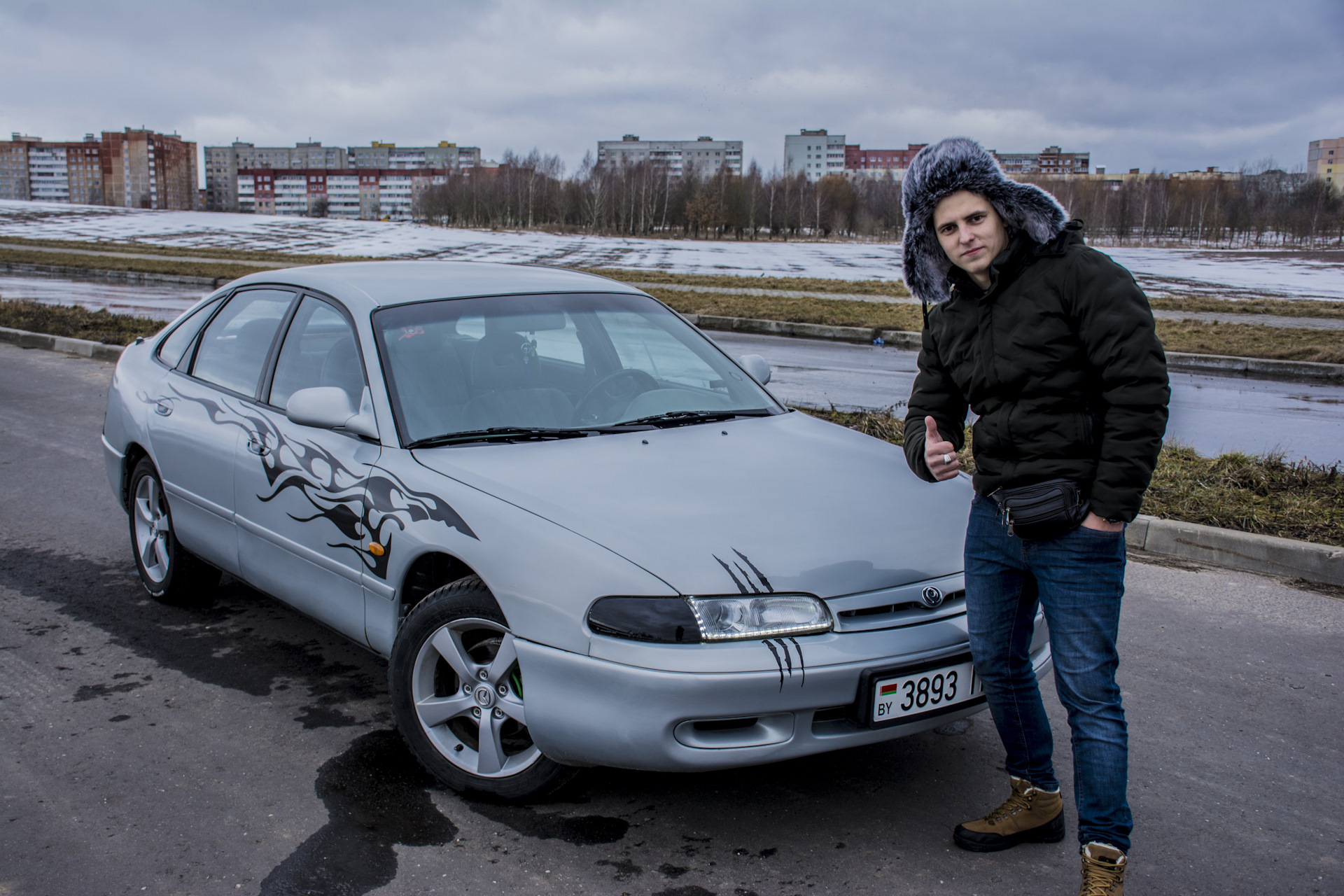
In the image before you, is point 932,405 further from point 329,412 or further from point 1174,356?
point 1174,356

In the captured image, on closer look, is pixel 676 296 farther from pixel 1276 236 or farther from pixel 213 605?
pixel 1276 236

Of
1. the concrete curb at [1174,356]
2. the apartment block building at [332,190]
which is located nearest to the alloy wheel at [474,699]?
the concrete curb at [1174,356]

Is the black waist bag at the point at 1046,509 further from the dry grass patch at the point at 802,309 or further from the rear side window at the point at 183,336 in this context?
the dry grass patch at the point at 802,309

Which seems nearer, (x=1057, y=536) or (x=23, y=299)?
(x=1057, y=536)

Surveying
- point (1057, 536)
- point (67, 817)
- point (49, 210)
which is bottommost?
point (67, 817)

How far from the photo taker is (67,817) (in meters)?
2.84

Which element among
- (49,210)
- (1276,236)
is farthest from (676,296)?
(1276,236)

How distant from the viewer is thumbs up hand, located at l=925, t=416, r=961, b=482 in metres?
2.61

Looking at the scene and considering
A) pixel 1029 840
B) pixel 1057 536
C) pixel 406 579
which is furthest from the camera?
pixel 406 579

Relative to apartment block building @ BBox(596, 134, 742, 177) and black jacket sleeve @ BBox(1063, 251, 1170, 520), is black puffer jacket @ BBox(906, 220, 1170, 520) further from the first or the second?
apartment block building @ BBox(596, 134, 742, 177)

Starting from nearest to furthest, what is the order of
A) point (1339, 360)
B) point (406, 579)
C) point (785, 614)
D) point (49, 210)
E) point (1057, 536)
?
point (1057, 536) → point (785, 614) → point (406, 579) → point (1339, 360) → point (49, 210)

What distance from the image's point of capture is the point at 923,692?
2.67 meters

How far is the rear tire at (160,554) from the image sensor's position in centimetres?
443

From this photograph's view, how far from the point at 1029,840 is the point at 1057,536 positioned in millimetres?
952
